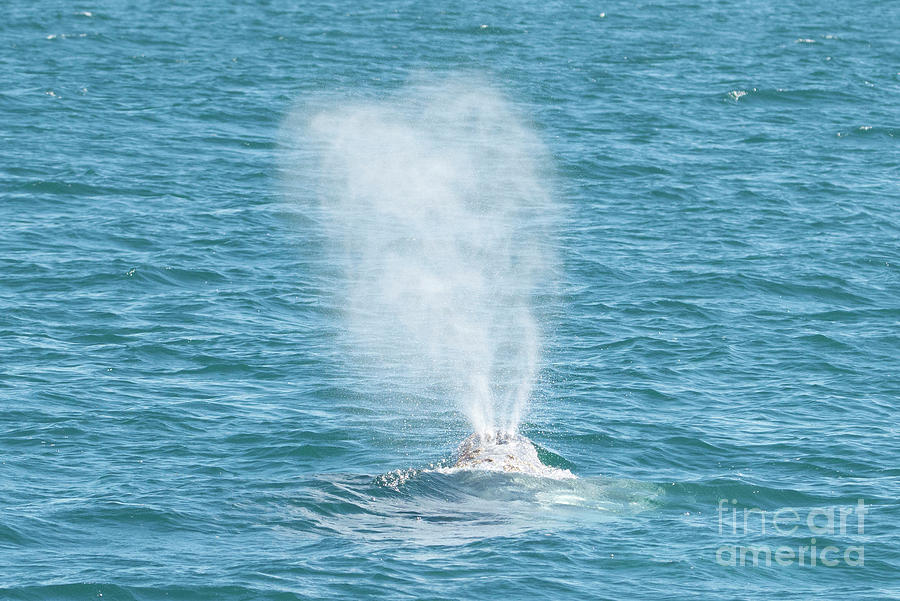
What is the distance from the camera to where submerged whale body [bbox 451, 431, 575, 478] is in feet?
138

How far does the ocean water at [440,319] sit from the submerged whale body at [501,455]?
0.57 meters

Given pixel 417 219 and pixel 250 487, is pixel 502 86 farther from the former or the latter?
pixel 250 487

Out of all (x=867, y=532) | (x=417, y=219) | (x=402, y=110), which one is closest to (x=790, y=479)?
(x=867, y=532)

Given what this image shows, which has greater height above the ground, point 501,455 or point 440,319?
point 440,319

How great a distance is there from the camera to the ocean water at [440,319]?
3659cm

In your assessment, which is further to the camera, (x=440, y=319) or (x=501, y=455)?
(x=440, y=319)

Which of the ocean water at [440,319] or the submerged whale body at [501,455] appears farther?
the submerged whale body at [501,455]

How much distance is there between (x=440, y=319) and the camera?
58.6 meters

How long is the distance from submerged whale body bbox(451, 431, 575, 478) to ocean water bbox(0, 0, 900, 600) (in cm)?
57

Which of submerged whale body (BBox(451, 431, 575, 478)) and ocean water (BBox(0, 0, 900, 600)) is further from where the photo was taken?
submerged whale body (BBox(451, 431, 575, 478))

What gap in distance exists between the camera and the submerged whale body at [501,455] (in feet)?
138

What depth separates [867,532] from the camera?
124 feet

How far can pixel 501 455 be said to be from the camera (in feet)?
140

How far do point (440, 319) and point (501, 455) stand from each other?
16439mm
